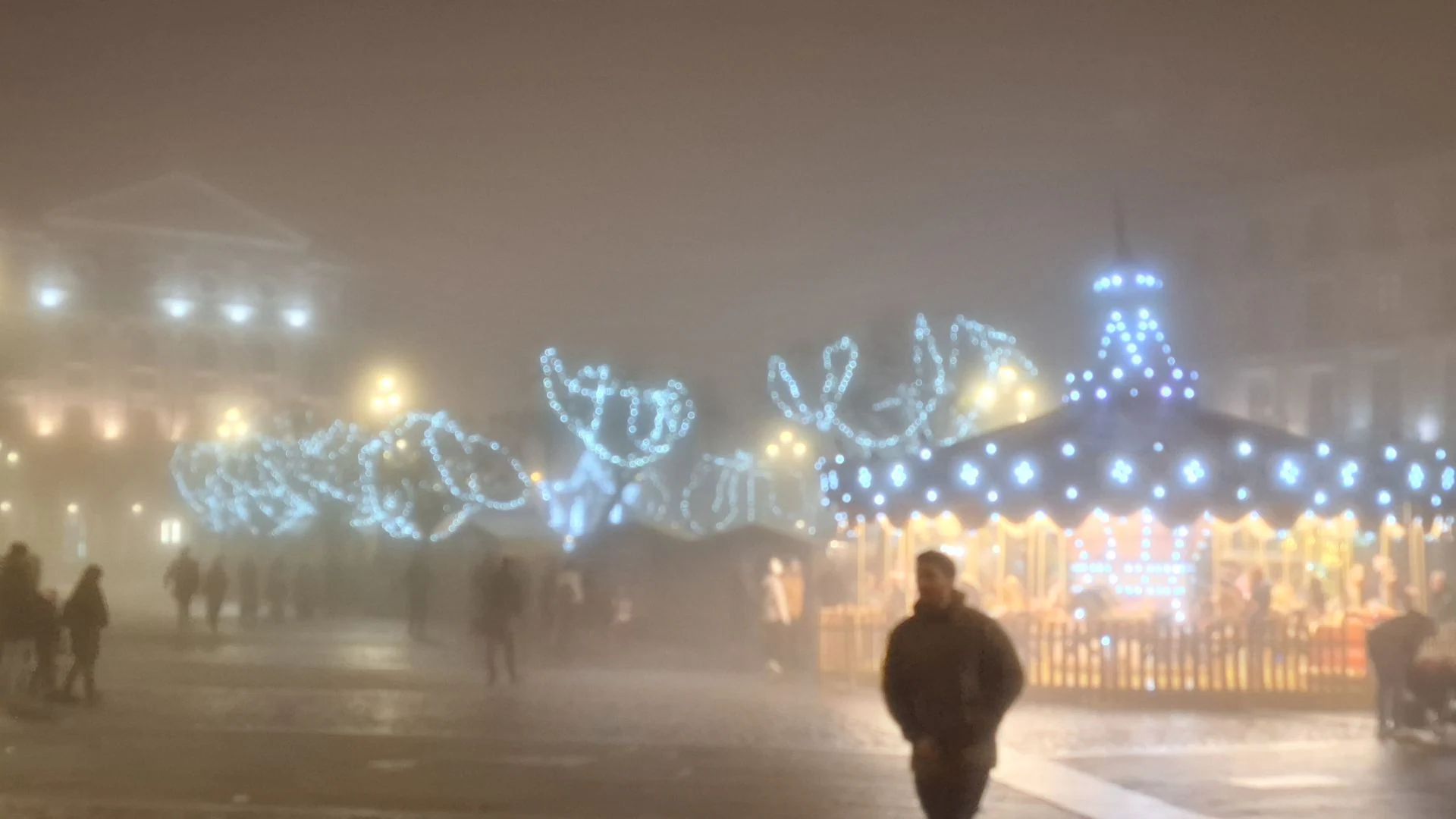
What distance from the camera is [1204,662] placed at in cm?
1847

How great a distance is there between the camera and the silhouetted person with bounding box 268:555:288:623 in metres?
36.3

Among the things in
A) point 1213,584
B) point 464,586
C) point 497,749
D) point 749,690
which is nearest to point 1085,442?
point 1213,584

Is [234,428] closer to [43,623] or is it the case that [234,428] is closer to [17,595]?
[43,623]

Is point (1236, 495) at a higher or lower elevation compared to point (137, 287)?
lower

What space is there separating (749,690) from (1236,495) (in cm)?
653

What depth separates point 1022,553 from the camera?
27.0 metres

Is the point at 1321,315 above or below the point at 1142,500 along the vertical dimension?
above

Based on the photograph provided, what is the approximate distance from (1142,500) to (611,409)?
1411 inches

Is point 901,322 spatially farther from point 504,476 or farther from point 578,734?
point 578,734

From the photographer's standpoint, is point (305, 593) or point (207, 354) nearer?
point (305, 593)

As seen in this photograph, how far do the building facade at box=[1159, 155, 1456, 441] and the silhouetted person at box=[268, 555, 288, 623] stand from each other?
3192cm

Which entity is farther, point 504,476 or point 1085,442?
point 504,476

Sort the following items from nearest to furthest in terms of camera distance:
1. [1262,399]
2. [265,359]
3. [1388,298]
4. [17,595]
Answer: [17,595], [1388,298], [1262,399], [265,359]

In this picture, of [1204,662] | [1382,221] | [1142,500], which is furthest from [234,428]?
[1204,662]
